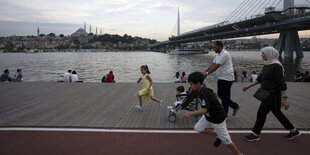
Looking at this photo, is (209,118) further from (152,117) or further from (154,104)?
(154,104)

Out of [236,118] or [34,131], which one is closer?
[34,131]

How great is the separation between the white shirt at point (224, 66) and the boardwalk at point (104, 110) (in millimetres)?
1160

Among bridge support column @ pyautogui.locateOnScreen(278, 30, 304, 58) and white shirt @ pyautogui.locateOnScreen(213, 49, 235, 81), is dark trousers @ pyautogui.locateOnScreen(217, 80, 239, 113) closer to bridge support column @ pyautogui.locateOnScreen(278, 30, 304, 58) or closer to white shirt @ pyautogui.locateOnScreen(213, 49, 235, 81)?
white shirt @ pyautogui.locateOnScreen(213, 49, 235, 81)

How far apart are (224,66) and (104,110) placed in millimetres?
3667

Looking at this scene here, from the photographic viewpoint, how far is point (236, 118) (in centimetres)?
583

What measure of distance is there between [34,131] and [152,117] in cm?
278

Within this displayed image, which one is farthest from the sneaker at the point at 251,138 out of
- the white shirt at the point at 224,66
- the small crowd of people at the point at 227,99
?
the white shirt at the point at 224,66

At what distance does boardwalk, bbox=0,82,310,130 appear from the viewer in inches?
213

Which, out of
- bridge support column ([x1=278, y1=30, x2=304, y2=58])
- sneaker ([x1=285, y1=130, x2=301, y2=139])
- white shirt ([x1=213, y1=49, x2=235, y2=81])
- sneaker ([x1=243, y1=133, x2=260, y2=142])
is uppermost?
bridge support column ([x1=278, y1=30, x2=304, y2=58])

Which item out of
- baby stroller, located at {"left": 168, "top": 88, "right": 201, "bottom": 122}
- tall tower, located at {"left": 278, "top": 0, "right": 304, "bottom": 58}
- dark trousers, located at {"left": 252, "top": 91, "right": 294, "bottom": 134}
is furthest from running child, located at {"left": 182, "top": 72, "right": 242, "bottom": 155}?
tall tower, located at {"left": 278, "top": 0, "right": 304, "bottom": 58}

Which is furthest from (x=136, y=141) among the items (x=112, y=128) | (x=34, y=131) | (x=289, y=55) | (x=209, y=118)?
(x=289, y=55)

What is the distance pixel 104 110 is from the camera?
666 cm

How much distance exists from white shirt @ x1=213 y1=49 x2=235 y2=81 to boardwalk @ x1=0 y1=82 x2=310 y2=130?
1160mm

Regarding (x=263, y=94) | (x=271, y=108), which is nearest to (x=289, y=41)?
(x=271, y=108)
